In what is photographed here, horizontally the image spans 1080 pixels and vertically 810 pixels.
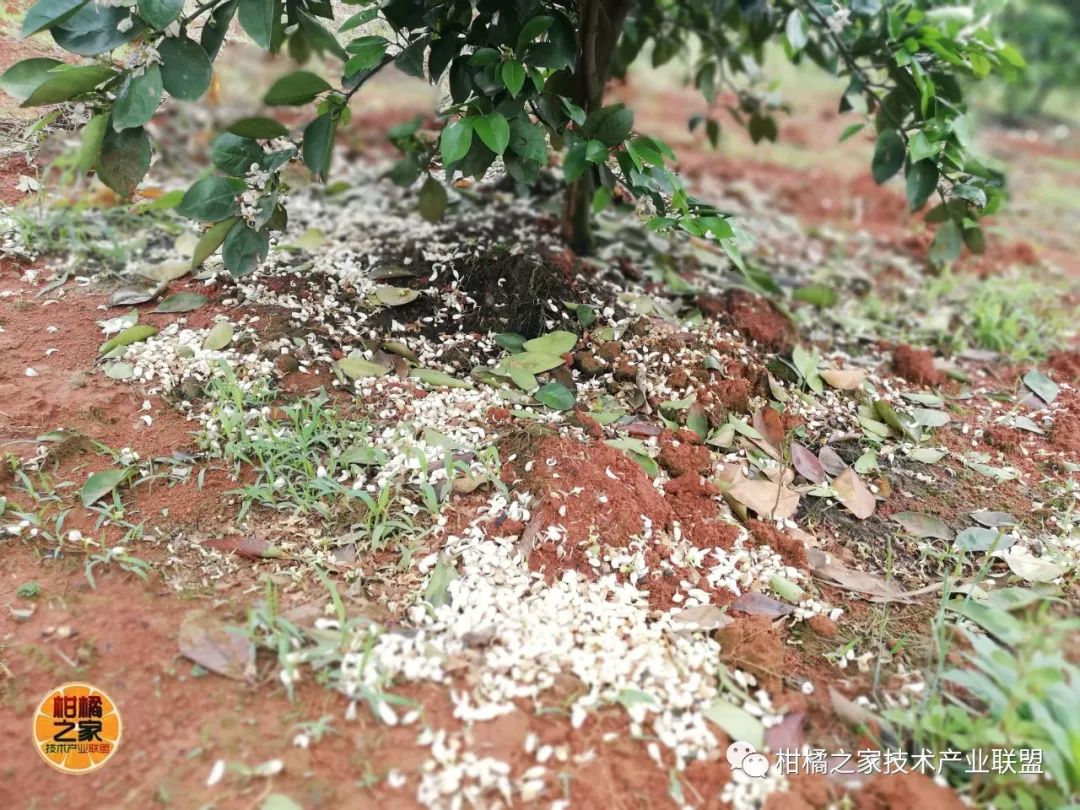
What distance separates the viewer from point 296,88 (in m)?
1.85

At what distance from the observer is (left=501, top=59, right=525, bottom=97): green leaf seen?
67.1 inches

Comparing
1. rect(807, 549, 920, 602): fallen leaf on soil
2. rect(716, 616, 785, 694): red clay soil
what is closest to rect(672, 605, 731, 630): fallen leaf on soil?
rect(716, 616, 785, 694): red clay soil

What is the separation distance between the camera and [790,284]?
2.97 m

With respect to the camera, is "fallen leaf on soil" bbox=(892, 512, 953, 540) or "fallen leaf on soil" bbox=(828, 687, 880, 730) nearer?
"fallen leaf on soil" bbox=(828, 687, 880, 730)

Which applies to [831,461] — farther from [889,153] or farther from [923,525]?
[889,153]

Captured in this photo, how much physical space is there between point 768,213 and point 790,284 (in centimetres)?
103

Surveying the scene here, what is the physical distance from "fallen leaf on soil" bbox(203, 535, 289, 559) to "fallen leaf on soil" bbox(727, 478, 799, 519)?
0.97m

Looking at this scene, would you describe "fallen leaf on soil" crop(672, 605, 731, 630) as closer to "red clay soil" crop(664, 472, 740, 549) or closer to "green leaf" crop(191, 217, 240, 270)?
"red clay soil" crop(664, 472, 740, 549)

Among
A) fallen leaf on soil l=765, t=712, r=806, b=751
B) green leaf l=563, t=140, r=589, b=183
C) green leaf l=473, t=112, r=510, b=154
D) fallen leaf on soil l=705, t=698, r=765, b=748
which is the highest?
green leaf l=473, t=112, r=510, b=154

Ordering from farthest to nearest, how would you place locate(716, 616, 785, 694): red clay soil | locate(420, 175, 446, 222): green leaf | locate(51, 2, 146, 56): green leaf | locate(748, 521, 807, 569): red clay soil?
1. locate(420, 175, 446, 222): green leaf
2. locate(748, 521, 807, 569): red clay soil
3. locate(51, 2, 146, 56): green leaf
4. locate(716, 616, 785, 694): red clay soil

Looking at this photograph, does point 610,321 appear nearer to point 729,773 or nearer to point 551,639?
point 551,639

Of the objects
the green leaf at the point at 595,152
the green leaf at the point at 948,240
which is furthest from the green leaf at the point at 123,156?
the green leaf at the point at 948,240

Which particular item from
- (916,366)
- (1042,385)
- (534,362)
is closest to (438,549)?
(534,362)

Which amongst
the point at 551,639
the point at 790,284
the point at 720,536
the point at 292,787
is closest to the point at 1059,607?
the point at 720,536
